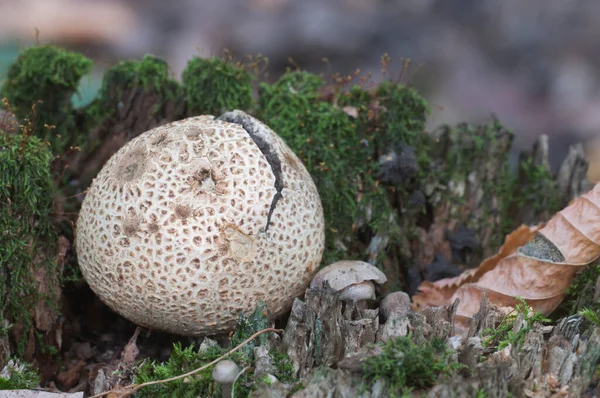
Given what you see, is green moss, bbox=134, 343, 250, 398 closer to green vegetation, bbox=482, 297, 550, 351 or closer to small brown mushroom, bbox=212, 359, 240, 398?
small brown mushroom, bbox=212, 359, 240, 398

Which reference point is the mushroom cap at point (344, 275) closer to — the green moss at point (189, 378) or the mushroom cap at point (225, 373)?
the green moss at point (189, 378)

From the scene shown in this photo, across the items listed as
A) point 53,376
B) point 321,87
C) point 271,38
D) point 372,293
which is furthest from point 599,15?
point 53,376

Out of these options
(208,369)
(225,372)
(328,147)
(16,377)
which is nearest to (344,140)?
(328,147)

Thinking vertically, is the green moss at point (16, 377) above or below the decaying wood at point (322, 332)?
below

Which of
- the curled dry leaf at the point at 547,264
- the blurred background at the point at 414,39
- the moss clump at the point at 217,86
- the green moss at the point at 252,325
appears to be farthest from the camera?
Result: the blurred background at the point at 414,39

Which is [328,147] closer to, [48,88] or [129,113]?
[129,113]

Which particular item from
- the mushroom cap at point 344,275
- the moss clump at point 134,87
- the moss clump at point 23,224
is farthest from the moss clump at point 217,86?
the mushroom cap at point 344,275

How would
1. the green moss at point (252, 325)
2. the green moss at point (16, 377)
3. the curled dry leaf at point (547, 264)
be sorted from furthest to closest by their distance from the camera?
the curled dry leaf at point (547, 264)
the green moss at point (252, 325)
the green moss at point (16, 377)
